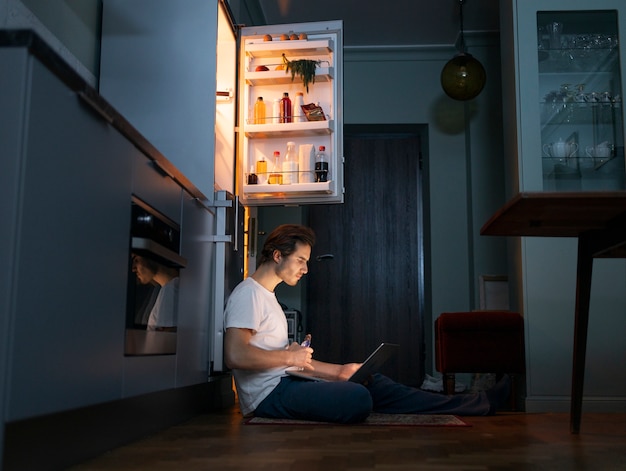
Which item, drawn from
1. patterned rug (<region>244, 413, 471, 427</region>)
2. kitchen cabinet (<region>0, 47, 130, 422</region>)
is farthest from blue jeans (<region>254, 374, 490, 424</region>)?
kitchen cabinet (<region>0, 47, 130, 422</region>)

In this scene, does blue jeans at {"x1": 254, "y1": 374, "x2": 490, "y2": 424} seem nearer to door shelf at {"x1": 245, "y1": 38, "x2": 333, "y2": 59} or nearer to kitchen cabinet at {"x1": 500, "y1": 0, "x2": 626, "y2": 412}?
kitchen cabinet at {"x1": 500, "y1": 0, "x2": 626, "y2": 412}

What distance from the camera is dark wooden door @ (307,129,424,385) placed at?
600 cm

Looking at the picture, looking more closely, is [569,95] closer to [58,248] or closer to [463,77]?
[463,77]

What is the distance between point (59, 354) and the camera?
1.56 m

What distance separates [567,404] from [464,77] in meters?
2.39

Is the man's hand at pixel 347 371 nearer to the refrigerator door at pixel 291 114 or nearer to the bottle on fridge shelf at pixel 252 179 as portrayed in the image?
the refrigerator door at pixel 291 114

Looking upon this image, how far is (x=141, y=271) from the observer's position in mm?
2170

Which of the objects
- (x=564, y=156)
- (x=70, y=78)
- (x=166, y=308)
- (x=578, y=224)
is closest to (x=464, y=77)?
(x=564, y=156)

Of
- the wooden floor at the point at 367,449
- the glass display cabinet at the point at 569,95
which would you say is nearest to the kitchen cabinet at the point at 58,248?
the wooden floor at the point at 367,449

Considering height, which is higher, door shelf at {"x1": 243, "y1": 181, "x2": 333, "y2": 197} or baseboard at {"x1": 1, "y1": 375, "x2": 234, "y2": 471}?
door shelf at {"x1": 243, "y1": 181, "x2": 333, "y2": 197}

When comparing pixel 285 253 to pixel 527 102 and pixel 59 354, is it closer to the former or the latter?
pixel 59 354

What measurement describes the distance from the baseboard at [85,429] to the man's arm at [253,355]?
0.25 m

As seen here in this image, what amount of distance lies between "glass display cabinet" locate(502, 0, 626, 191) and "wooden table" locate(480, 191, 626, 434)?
5.06ft

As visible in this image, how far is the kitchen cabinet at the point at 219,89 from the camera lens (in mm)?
3395
